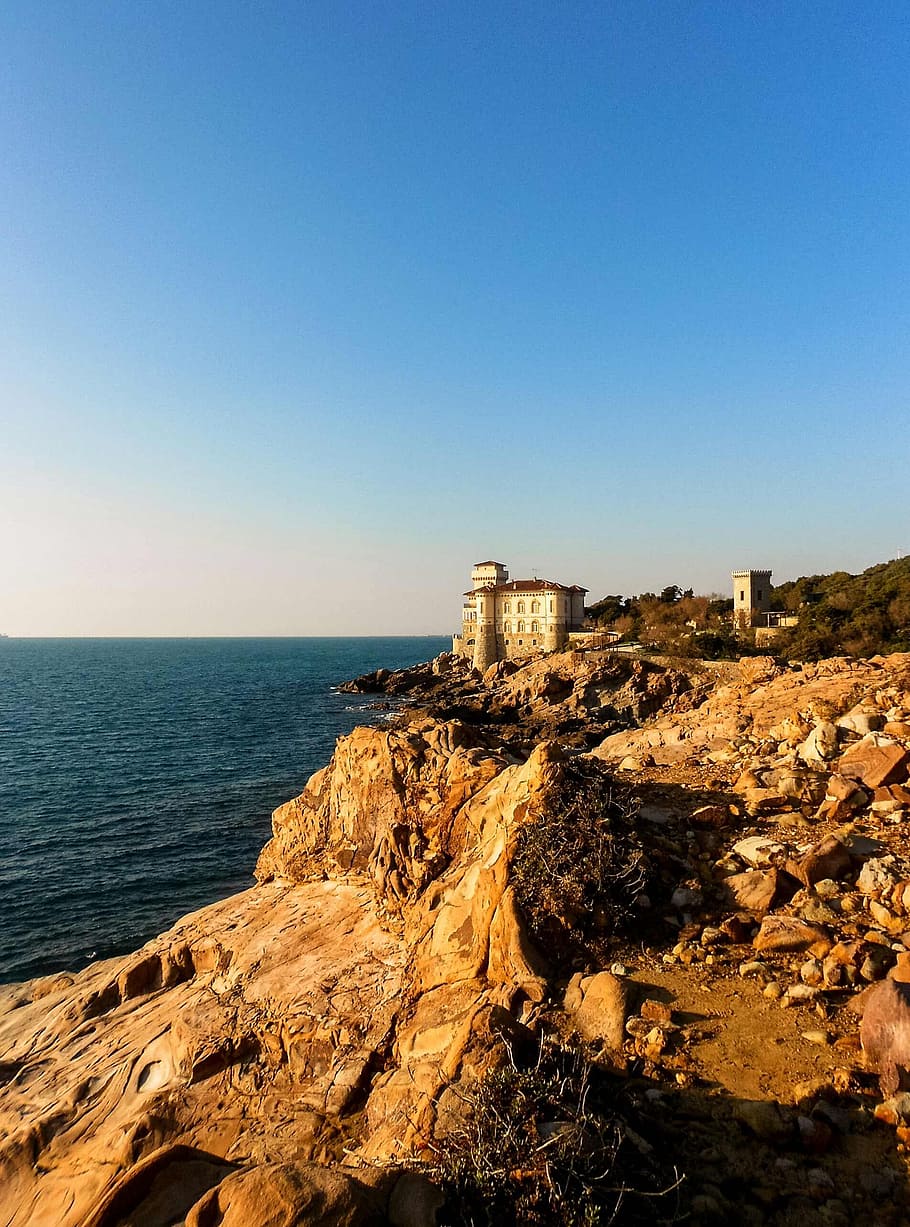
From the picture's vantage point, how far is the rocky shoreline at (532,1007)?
3994 mm

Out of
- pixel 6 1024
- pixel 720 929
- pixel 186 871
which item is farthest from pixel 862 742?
pixel 186 871

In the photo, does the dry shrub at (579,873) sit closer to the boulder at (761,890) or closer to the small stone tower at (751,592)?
the boulder at (761,890)

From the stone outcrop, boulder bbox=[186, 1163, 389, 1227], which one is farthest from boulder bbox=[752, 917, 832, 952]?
boulder bbox=[186, 1163, 389, 1227]

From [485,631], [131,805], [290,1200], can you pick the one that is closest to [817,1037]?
[290,1200]

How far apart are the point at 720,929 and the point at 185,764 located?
42.9 metres

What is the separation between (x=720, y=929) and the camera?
665 centimetres

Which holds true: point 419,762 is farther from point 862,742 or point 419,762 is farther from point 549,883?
point 862,742

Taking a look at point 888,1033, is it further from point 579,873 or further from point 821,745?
point 821,745

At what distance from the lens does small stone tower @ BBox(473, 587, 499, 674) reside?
82.1m

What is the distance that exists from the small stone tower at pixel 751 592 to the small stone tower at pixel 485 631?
28.8 metres

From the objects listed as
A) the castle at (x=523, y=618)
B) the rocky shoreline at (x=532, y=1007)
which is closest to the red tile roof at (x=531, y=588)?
the castle at (x=523, y=618)

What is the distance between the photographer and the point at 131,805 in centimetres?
3406

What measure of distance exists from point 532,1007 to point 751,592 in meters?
69.4

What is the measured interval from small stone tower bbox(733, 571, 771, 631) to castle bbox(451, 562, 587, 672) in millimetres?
19534
